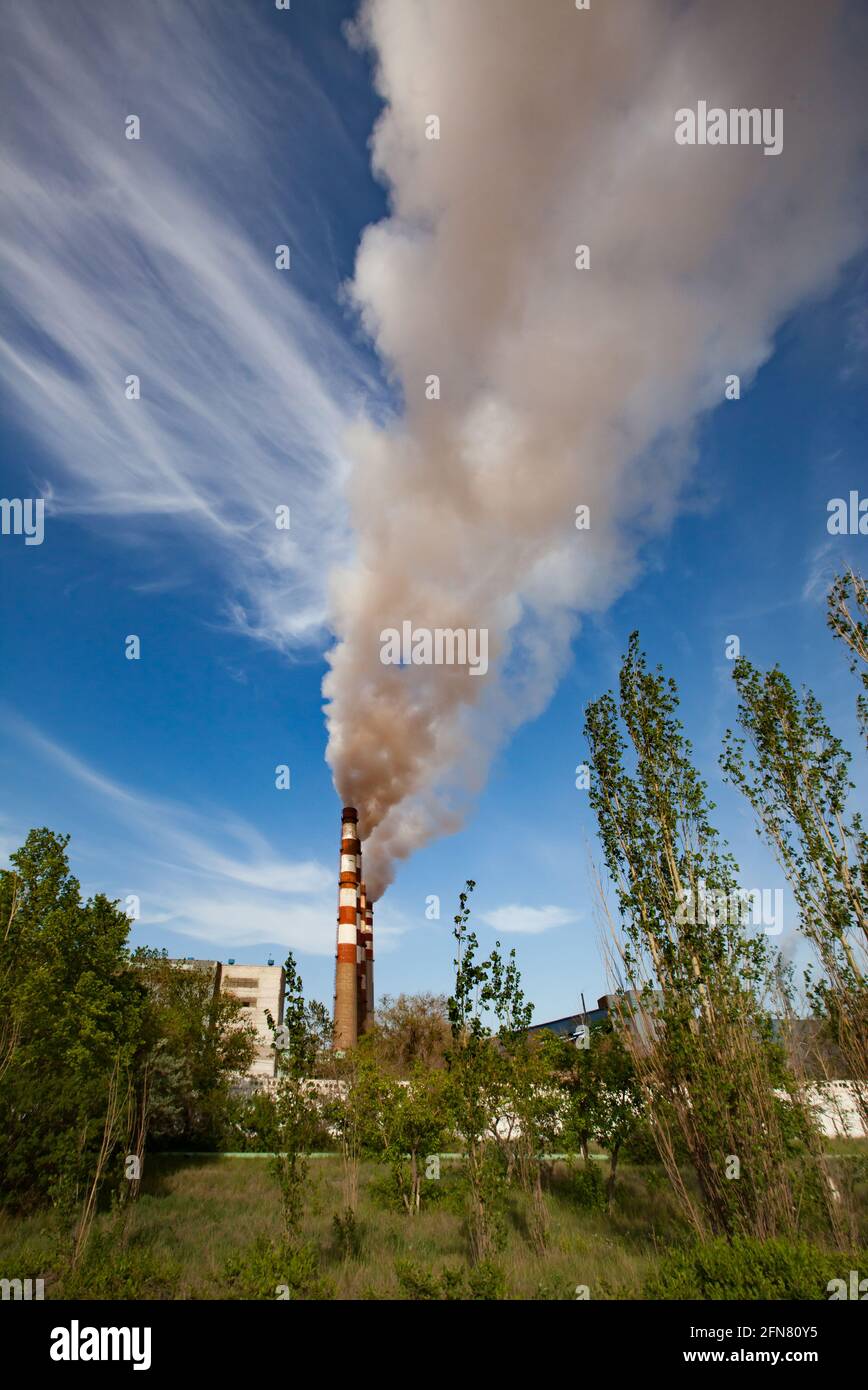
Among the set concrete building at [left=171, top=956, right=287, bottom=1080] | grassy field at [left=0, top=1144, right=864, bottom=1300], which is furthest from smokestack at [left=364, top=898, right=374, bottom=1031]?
grassy field at [left=0, top=1144, right=864, bottom=1300]

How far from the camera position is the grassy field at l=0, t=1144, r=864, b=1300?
32.6 feet

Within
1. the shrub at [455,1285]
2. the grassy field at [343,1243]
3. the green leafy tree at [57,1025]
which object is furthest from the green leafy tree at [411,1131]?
the shrub at [455,1285]

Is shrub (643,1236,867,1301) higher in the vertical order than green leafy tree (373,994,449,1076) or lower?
higher

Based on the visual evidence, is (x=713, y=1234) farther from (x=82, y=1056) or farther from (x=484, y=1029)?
(x=82, y=1056)

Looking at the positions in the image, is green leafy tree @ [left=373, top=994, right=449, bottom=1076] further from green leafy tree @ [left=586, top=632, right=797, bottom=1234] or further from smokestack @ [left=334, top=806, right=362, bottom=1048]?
green leafy tree @ [left=586, top=632, right=797, bottom=1234]

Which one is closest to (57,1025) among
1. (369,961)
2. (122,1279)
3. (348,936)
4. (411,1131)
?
(411,1131)

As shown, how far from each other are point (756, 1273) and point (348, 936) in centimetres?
3933

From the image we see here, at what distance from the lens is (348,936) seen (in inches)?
1764

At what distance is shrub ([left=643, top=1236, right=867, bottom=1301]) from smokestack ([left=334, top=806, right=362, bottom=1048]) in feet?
116

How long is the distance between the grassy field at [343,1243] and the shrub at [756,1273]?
722 millimetres

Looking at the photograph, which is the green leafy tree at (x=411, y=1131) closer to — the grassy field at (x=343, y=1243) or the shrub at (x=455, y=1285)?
the grassy field at (x=343, y=1243)
